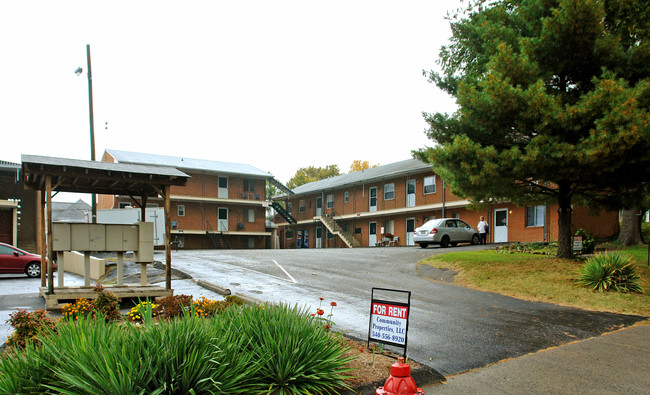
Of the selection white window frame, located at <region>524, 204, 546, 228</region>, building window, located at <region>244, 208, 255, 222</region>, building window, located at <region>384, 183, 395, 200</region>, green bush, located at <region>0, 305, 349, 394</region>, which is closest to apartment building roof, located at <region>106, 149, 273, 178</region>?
building window, located at <region>244, 208, 255, 222</region>

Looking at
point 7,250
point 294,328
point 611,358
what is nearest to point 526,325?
point 611,358

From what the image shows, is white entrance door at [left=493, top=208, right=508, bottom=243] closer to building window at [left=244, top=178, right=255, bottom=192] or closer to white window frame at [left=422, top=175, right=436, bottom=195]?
white window frame at [left=422, top=175, right=436, bottom=195]

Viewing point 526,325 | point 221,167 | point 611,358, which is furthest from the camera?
point 221,167

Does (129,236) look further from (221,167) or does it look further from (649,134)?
(221,167)

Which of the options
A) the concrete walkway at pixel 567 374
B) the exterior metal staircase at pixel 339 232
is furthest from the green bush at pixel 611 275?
the exterior metal staircase at pixel 339 232

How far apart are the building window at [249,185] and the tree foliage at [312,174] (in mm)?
26239

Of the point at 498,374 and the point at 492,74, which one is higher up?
the point at 492,74

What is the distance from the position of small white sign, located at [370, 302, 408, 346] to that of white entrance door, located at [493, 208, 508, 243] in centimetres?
2690

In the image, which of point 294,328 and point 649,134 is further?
point 649,134

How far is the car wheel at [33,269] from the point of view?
17.6 meters

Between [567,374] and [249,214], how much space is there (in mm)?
41945

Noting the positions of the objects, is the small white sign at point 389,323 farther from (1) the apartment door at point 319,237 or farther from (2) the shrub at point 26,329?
(1) the apartment door at point 319,237

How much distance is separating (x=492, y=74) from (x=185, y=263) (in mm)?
13413

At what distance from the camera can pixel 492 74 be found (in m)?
13.0
